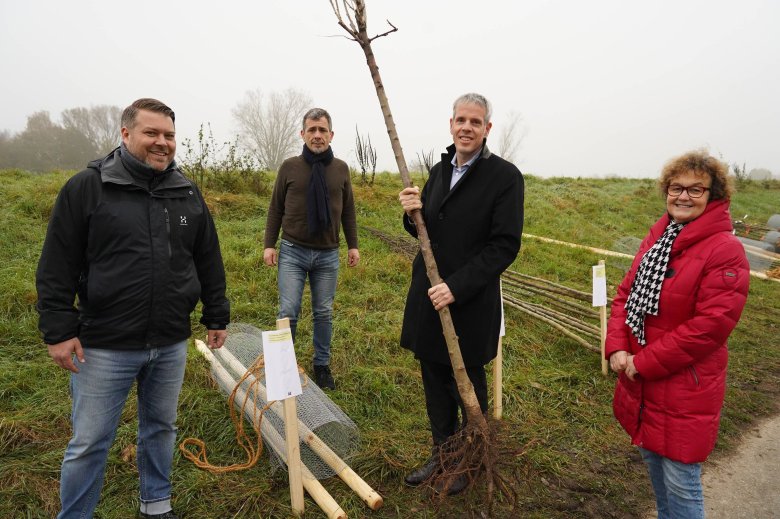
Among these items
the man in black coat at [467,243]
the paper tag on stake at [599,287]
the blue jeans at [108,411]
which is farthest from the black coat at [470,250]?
the paper tag on stake at [599,287]

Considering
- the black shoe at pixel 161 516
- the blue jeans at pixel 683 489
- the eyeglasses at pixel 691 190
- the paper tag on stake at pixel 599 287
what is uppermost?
the eyeglasses at pixel 691 190

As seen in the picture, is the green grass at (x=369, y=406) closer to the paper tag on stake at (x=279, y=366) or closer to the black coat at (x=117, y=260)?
the paper tag on stake at (x=279, y=366)

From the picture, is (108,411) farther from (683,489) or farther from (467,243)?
(683,489)

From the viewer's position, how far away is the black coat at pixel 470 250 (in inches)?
93.0

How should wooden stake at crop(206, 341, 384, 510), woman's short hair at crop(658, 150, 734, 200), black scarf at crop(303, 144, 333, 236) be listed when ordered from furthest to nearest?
1. black scarf at crop(303, 144, 333, 236)
2. wooden stake at crop(206, 341, 384, 510)
3. woman's short hair at crop(658, 150, 734, 200)

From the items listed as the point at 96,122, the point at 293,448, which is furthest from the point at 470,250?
the point at 96,122

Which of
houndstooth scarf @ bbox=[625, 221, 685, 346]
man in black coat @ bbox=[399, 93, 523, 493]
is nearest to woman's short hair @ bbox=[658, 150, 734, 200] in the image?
houndstooth scarf @ bbox=[625, 221, 685, 346]

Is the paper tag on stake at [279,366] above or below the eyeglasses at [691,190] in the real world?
below

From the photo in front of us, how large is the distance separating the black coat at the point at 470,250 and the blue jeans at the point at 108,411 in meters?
1.32

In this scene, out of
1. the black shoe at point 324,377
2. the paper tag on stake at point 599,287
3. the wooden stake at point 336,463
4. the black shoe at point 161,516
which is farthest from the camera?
the paper tag on stake at point 599,287

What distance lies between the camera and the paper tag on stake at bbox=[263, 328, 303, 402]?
7.74 feet

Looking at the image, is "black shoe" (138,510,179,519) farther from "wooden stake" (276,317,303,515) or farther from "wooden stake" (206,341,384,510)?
"wooden stake" (206,341,384,510)

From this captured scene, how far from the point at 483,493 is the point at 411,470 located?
0.52m

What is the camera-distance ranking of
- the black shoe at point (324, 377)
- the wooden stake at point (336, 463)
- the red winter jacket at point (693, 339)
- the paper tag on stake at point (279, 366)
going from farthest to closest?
the black shoe at point (324, 377) → the wooden stake at point (336, 463) → the paper tag on stake at point (279, 366) → the red winter jacket at point (693, 339)
